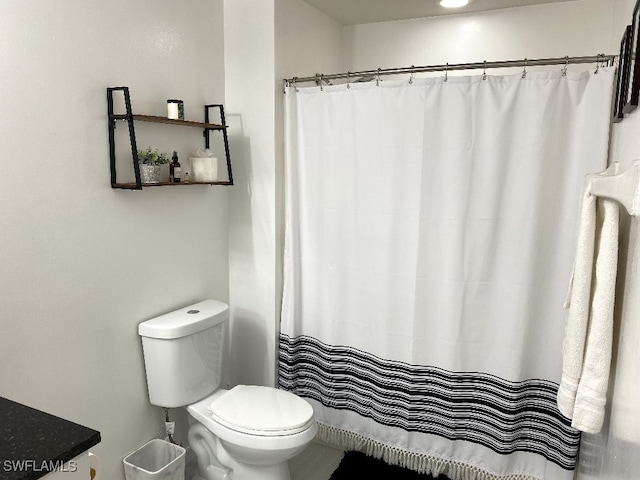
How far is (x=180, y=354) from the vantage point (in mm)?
2098

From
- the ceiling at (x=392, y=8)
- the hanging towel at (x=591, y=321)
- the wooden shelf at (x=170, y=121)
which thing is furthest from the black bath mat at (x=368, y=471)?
the ceiling at (x=392, y=8)

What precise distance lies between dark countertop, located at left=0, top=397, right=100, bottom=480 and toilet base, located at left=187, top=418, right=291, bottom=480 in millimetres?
1189

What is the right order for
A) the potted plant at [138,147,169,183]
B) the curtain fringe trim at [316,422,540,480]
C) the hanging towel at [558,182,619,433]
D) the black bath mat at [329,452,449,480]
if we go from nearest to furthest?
the hanging towel at [558,182,619,433] → the potted plant at [138,147,169,183] → the curtain fringe trim at [316,422,540,480] → the black bath mat at [329,452,449,480]

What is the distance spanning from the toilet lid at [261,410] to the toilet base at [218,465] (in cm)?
18

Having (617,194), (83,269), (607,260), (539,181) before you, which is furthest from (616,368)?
(83,269)

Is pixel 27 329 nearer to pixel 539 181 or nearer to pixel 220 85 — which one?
pixel 220 85

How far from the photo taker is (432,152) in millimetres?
2176

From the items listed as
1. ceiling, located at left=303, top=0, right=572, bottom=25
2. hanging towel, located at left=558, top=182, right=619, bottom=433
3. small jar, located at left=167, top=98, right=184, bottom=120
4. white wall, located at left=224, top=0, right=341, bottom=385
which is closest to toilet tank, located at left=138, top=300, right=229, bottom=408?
white wall, located at left=224, top=0, right=341, bottom=385

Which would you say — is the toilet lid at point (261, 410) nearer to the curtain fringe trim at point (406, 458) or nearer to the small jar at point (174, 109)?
the curtain fringe trim at point (406, 458)

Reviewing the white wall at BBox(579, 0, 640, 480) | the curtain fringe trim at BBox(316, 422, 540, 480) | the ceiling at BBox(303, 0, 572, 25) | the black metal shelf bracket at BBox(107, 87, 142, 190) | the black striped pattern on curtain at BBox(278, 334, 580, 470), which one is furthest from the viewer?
the ceiling at BBox(303, 0, 572, 25)

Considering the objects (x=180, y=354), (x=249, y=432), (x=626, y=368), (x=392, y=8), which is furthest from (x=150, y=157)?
(x=626, y=368)

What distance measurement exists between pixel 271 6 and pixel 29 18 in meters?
1.09

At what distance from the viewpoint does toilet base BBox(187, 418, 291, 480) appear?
6.76 ft

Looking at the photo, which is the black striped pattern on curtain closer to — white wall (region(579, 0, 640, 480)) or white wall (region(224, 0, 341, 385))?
white wall (region(224, 0, 341, 385))
